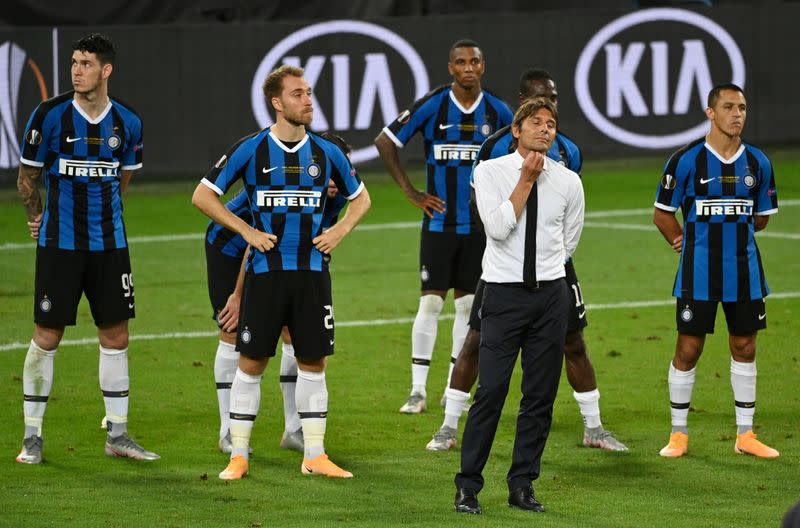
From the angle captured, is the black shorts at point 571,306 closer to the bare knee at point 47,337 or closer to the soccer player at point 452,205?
the soccer player at point 452,205

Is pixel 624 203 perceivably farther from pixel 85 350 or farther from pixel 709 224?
pixel 709 224

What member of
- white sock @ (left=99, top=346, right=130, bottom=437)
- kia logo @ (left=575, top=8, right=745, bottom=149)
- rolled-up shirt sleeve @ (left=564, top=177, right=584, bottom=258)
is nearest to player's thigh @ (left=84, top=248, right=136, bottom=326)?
white sock @ (left=99, top=346, right=130, bottom=437)

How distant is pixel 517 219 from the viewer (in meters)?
7.17

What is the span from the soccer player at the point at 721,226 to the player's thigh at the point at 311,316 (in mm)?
2131

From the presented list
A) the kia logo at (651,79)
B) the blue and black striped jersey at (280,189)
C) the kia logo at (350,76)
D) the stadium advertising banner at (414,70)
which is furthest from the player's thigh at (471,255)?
the kia logo at (651,79)

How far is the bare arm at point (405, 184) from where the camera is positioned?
32.7 ft

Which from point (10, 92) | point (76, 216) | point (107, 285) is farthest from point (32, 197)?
point (10, 92)

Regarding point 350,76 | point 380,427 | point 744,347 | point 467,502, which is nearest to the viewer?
point 467,502

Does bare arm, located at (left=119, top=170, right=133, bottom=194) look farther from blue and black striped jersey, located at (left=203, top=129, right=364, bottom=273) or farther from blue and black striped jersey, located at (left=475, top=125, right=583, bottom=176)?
blue and black striped jersey, located at (left=475, top=125, right=583, bottom=176)

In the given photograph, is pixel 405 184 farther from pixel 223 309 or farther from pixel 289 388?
pixel 223 309

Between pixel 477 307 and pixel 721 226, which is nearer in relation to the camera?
pixel 477 307

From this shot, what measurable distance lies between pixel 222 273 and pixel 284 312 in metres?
0.99

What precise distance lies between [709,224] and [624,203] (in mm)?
11224

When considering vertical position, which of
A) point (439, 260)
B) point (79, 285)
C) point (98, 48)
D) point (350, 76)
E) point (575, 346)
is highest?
point (350, 76)
